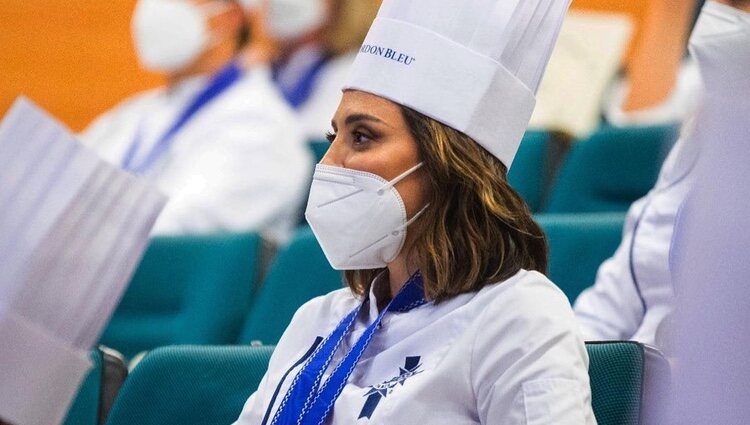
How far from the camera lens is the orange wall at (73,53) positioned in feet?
15.9

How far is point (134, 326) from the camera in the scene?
8.60ft

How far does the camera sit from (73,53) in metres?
4.90

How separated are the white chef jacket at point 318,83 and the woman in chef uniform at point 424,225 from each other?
2375 mm

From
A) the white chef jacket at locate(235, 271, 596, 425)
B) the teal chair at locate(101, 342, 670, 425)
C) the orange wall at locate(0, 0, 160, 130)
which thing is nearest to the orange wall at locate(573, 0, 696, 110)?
the orange wall at locate(0, 0, 160, 130)

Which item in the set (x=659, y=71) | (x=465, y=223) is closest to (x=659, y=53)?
(x=659, y=71)

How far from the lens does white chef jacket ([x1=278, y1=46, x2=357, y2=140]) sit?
408 cm

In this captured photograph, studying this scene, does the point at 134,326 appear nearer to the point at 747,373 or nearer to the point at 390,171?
the point at 390,171

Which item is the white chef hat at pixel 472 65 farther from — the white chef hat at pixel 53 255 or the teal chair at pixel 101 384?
the teal chair at pixel 101 384

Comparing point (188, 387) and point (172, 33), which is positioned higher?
point (172, 33)

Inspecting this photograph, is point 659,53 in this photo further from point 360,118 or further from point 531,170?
point 360,118

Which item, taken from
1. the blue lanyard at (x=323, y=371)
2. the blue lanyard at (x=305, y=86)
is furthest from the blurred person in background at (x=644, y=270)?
the blue lanyard at (x=305, y=86)

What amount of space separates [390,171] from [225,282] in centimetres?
103

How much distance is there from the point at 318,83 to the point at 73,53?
4.38 ft

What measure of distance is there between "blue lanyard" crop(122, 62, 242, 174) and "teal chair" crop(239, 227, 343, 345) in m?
1.50
